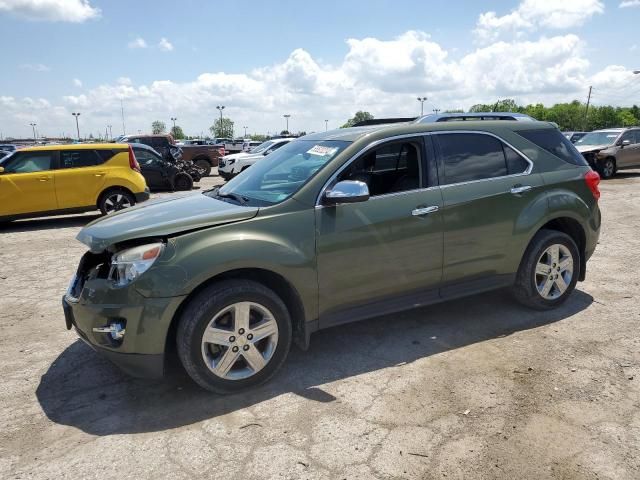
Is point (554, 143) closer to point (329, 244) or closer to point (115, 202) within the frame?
point (329, 244)

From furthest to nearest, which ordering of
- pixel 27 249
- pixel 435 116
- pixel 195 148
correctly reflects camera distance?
pixel 195 148, pixel 27 249, pixel 435 116

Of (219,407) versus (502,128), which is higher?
(502,128)

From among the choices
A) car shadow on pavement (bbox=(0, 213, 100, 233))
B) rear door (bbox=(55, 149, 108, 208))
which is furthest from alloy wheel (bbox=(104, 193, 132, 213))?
car shadow on pavement (bbox=(0, 213, 100, 233))

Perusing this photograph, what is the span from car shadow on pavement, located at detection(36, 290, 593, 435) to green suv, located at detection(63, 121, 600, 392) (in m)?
0.19

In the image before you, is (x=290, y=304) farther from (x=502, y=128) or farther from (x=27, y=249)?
(x=27, y=249)

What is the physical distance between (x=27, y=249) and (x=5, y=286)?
7.61 feet

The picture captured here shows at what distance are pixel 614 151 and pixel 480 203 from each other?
50.7 ft

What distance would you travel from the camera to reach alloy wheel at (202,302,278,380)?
323cm

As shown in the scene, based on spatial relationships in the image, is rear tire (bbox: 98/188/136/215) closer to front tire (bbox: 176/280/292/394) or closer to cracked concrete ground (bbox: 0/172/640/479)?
cracked concrete ground (bbox: 0/172/640/479)

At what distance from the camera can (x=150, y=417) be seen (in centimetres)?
314

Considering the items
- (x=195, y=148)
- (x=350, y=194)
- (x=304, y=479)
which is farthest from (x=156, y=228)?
(x=195, y=148)

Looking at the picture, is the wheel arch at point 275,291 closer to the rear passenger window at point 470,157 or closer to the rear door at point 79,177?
the rear passenger window at point 470,157

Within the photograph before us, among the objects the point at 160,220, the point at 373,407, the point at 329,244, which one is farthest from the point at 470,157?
the point at 160,220

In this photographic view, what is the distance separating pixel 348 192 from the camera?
3459 mm
